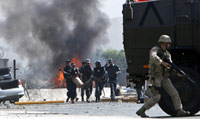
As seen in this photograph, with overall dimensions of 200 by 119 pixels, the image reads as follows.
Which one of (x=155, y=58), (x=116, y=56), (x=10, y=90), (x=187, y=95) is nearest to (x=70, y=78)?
(x=10, y=90)

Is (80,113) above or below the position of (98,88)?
below

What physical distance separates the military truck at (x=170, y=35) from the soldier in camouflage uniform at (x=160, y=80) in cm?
57

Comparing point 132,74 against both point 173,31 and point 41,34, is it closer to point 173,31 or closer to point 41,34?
point 173,31

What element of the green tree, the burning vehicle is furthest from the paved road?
the green tree

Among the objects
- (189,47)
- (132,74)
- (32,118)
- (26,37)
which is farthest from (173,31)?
(26,37)

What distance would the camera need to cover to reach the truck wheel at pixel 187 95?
46.4 ft

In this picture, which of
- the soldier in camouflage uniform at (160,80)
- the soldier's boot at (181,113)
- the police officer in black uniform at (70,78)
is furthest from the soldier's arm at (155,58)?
the police officer in black uniform at (70,78)

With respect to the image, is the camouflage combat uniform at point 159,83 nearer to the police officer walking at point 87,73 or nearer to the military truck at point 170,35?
the military truck at point 170,35

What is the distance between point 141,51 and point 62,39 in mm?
49960

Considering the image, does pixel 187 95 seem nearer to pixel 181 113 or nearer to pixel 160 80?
pixel 181 113

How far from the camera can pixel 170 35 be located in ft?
47.2

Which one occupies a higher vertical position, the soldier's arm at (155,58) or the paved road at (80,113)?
the soldier's arm at (155,58)

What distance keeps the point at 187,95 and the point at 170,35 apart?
1.31 metres

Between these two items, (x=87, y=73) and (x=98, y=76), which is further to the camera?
(x=87, y=73)
